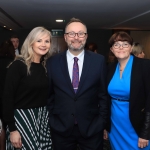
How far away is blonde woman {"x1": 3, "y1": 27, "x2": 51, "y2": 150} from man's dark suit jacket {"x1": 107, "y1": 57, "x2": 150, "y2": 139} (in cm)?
79

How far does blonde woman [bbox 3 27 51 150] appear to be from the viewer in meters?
1.87

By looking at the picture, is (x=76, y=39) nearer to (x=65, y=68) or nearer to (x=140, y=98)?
(x=65, y=68)

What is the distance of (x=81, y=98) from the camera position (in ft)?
6.30

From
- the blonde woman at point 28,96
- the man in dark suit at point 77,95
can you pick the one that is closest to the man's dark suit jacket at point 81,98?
the man in dark suit at point 77,95

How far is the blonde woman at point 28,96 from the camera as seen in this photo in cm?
Result: 187

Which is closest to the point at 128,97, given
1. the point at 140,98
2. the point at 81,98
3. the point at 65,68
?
the point at 140,98

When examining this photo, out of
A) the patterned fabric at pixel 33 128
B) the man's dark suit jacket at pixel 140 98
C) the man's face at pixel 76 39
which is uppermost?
the man's face at pixel 76 39

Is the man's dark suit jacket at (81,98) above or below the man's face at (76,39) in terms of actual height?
below

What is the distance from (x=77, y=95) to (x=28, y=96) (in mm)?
435

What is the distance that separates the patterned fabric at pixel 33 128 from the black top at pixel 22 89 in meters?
0.05

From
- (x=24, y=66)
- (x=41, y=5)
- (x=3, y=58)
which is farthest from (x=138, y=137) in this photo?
(x=41, y=5)

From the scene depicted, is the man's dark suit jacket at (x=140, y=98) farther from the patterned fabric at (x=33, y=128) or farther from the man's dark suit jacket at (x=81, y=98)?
the patterned fabric at (x=33, y=128)

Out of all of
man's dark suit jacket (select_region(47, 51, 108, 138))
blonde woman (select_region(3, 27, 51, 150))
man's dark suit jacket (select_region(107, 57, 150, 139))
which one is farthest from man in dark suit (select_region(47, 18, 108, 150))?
man's dark suit jacket (select_region(107, 57, 150, 139))

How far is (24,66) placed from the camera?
190 centimetres
